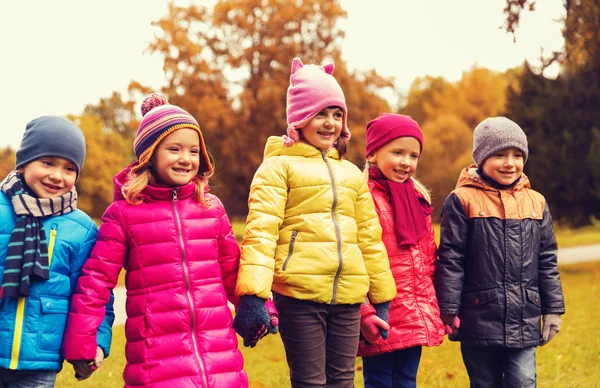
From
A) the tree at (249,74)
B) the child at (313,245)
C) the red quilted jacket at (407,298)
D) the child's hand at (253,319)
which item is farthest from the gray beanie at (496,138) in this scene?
the tree at (249,74)

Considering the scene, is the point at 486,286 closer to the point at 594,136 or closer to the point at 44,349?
the point at 44,349

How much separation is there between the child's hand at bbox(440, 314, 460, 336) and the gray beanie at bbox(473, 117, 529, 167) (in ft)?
3.23

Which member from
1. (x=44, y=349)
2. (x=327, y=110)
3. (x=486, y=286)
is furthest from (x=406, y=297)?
(x=44, y=349)

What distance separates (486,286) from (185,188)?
6.26 ft

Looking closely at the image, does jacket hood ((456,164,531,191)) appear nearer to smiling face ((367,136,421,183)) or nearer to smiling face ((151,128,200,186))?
smiling face ((367,136,421,183))

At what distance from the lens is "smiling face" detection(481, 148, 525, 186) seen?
412cm

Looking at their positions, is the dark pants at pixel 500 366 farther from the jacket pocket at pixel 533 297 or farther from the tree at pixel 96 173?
the tree at pixel 96 173

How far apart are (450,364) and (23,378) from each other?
4566mm

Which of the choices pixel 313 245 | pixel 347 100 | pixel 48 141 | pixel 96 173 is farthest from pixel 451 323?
pixel 96 173

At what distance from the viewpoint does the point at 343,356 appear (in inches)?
140

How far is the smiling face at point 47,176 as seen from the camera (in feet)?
10.4

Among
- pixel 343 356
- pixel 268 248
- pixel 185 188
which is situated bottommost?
pixel 343 356

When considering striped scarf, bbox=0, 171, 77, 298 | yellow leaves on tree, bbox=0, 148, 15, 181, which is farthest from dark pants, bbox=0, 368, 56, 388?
yellow leaves on tree, bbox=0, 148, 15, 181

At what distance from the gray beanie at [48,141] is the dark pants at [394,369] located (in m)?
2.03
